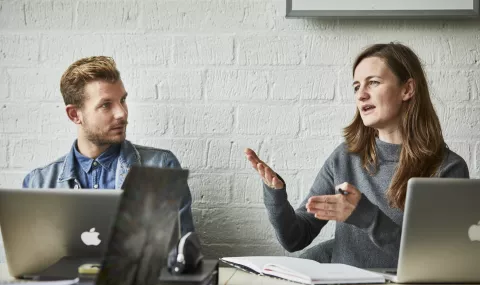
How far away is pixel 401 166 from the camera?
2188mm

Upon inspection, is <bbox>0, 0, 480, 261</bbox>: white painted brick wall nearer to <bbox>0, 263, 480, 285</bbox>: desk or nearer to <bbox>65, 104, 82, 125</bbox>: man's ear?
<bbox>65, 104, 82, 125</bbox>: man's ear

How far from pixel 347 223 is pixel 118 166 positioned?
30.2 inches

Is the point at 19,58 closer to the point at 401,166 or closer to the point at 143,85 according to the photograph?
the point at 143,85

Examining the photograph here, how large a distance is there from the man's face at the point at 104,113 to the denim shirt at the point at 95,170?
0.06 meters

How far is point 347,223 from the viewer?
207cm

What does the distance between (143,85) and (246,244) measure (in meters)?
0.65

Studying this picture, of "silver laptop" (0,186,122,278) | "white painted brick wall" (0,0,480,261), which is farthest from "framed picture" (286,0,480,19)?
"silver laptop" (0,186,122,278)

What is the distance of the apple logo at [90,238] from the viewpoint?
1.47 metres

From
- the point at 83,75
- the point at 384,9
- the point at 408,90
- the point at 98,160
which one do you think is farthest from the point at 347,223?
the point at 83,75

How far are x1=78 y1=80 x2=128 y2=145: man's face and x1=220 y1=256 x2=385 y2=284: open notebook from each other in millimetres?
761

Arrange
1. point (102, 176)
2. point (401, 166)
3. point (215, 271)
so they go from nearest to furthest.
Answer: point (215, 271), point (401, 166), point (102, 176)

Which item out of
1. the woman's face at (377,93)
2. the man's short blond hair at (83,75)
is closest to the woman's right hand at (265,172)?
the woman's face at (377,93)

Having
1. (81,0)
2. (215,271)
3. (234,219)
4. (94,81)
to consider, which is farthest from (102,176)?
(215,271)

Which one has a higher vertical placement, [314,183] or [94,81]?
[94,81]
